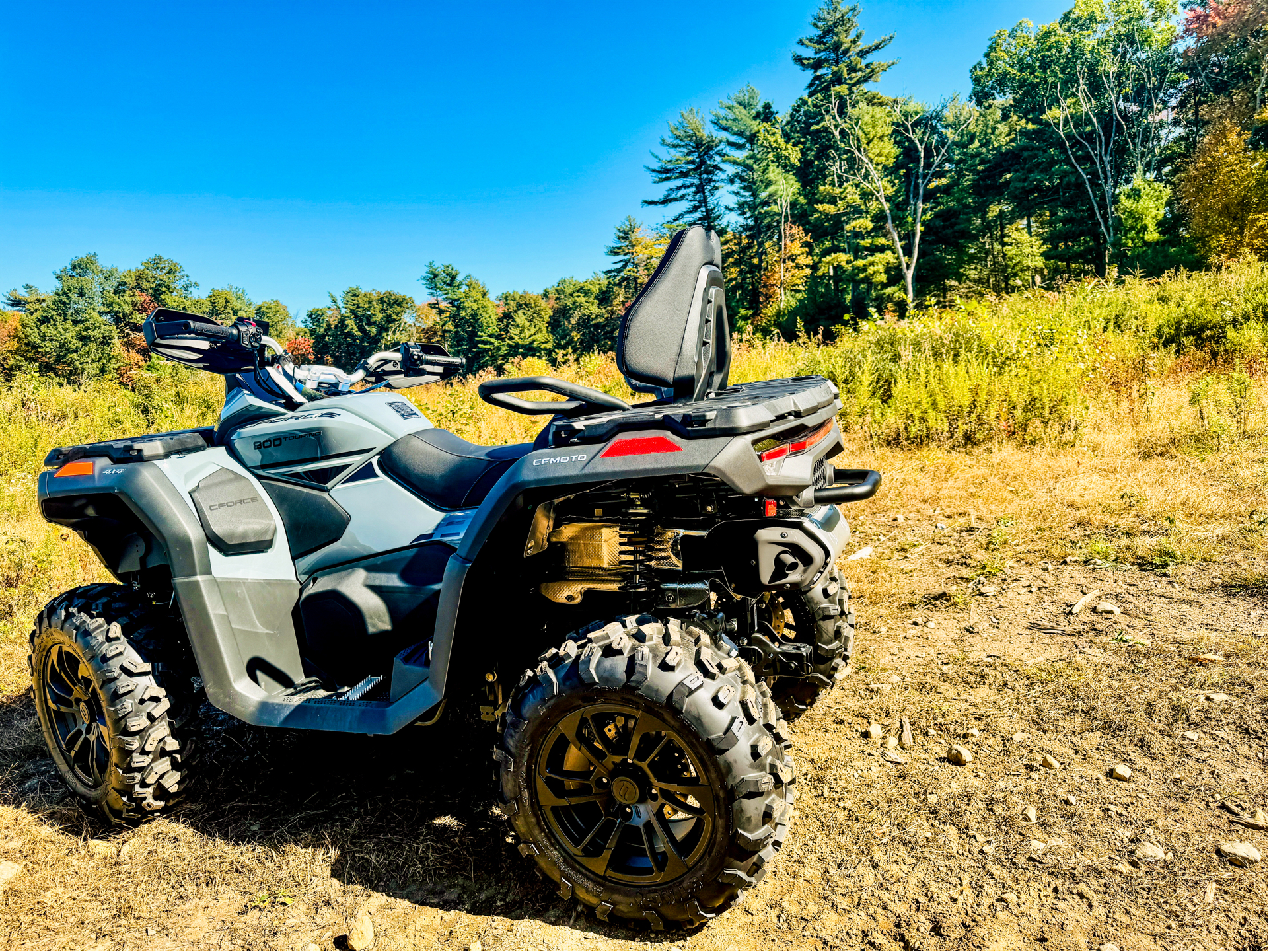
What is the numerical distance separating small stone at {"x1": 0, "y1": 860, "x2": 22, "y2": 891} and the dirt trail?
2 cm

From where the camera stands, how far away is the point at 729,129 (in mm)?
31812

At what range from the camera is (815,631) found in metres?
2.85

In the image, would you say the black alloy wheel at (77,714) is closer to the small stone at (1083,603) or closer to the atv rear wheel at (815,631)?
the atv rear wheel at (815,631)

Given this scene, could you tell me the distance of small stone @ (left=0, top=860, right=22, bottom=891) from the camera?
2295 mm

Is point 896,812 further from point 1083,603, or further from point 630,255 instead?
point 630,255

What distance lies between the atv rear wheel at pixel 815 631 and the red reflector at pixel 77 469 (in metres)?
2.38

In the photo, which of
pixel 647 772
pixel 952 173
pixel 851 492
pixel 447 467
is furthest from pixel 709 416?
pixel 952 173

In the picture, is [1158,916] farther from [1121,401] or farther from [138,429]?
[138,429]

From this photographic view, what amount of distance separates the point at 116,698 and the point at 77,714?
401 millimetres

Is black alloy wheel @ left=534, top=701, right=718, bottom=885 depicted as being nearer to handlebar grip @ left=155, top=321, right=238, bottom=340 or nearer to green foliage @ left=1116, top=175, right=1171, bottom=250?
handlebar grip @ left=155, top=321, right=238, bottom=340

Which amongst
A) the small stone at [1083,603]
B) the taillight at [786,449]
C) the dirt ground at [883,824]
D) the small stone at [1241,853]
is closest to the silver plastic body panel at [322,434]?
the dirt ground at [883,824]

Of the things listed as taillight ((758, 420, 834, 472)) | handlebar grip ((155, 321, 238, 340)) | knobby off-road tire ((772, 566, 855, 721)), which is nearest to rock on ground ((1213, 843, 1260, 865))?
knobby off-road tire ((772, 566, 855, 721))

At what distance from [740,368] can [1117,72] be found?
107 feet

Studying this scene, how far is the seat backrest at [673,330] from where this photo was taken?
212 cm
